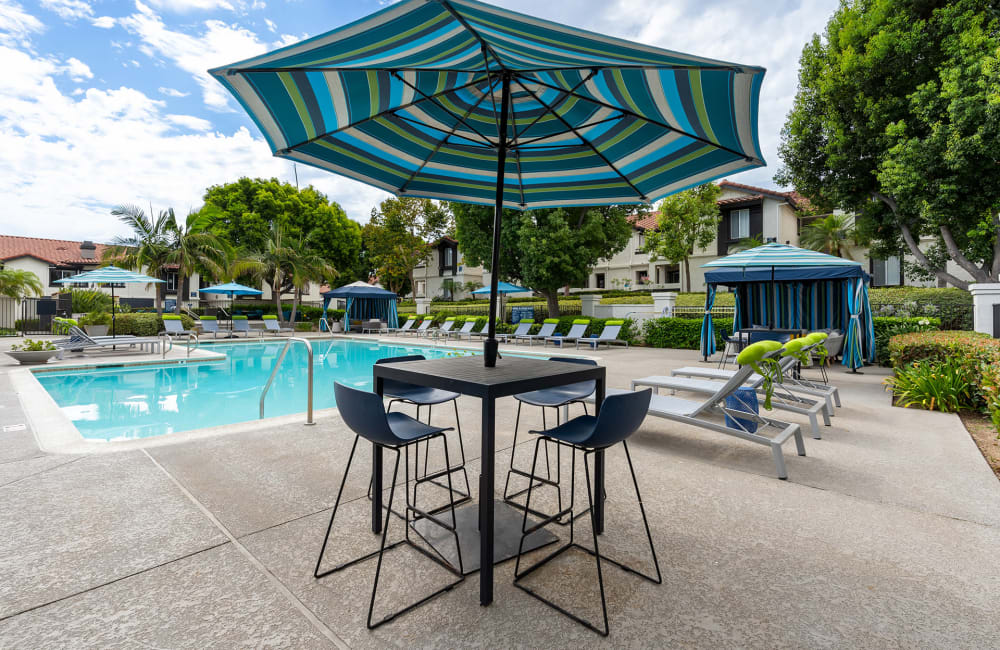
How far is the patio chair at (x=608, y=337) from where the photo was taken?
15.3 metres

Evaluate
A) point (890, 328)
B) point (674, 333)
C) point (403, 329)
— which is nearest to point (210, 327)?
point (403, 329)

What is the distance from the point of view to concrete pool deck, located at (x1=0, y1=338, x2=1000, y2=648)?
1.75 meters

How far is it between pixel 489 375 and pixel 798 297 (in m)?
11.7

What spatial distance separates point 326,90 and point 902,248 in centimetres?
1952

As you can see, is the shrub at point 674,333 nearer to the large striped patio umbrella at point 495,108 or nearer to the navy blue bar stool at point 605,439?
the large striped patio umbrella at point 495,108

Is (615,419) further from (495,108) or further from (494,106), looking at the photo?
(495,108)

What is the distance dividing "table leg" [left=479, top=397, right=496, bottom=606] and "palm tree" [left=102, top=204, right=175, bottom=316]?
22365mm

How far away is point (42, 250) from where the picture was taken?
33125 millimetres

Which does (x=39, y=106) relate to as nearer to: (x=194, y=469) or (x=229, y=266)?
(x=229, y=266)

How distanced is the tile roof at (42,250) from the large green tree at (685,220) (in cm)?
3554

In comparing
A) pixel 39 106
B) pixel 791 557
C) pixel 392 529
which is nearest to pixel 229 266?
pixel 39 106

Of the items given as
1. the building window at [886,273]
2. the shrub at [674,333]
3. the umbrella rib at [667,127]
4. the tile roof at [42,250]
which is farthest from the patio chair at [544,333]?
the tile roof at [42,250]

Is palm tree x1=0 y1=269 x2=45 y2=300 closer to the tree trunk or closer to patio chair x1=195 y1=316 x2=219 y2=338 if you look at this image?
patio chair x1=195 y1=316 x2=219 y2=338

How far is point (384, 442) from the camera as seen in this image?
2.03 meters
